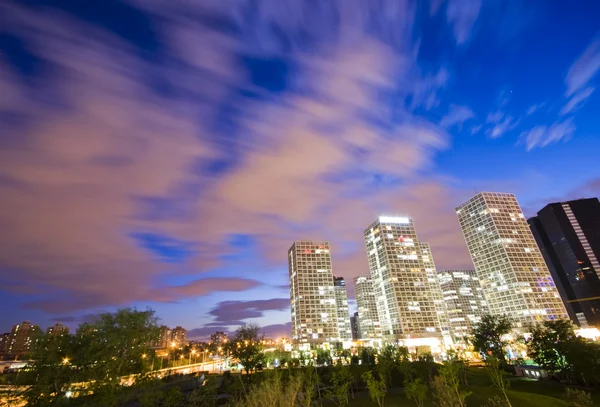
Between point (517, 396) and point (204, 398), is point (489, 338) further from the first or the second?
point (204, 398)

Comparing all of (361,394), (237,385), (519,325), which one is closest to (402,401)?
(361,394)

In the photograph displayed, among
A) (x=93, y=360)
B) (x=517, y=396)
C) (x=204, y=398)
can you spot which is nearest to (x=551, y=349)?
(x=517, y=396)

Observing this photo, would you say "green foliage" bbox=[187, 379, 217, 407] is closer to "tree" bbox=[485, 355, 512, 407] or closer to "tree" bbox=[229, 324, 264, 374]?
"tree" bbox=[229, 324, 264, 374]

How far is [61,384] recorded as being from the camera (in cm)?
3134

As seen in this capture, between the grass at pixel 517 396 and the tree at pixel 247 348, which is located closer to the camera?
the grass at pixel 517 396

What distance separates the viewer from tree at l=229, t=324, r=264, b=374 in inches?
2990

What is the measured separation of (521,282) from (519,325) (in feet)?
83.9

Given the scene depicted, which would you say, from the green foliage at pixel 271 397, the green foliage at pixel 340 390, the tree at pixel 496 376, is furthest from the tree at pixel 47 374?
the tree at pixel 496 376

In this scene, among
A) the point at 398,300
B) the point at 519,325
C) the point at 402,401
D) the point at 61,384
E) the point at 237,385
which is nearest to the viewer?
the point at 61,384

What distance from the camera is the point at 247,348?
258ft

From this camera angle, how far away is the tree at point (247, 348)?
7594 cm

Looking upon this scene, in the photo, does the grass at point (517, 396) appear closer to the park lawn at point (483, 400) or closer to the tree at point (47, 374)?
the park lawn at point (483, 400)

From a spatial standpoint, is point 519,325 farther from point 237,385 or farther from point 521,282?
point 237,385

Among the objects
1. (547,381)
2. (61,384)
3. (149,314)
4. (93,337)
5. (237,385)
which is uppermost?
(149,314)
